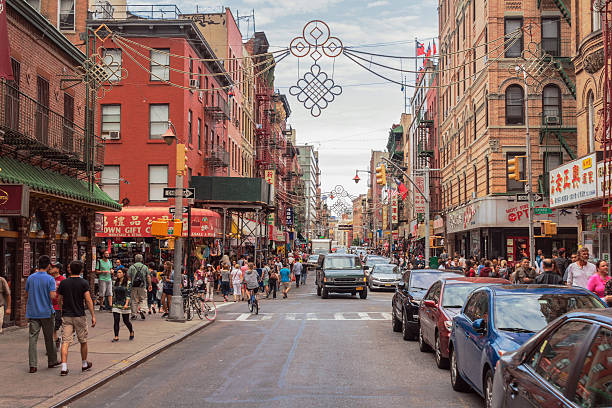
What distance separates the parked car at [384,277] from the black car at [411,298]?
65.7 ft

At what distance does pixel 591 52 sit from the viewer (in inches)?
942

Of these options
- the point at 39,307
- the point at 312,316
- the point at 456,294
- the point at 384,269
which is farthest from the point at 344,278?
the point at 39,307

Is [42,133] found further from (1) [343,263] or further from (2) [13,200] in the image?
(1) [343,263]

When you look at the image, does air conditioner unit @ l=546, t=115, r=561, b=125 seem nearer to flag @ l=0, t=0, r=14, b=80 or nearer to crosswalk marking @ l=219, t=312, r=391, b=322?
crosswalk marking @ l=219, t=312, r=391, b=322

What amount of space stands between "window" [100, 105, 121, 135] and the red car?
27.8 meters

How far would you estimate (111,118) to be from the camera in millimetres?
38219

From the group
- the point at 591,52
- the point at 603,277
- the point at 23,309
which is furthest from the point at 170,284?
the point at 591,52

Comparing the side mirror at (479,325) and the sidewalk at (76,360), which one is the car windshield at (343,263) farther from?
the side mirror at (479,325)

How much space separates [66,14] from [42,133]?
1958 cm

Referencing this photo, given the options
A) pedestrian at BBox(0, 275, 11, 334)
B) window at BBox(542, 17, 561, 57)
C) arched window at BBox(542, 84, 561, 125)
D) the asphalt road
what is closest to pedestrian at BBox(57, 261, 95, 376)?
the asphalt road

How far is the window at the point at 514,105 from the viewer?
122ft

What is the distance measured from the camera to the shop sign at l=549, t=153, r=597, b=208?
22156 mm

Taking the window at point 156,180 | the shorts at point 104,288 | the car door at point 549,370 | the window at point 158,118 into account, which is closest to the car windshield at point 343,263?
the window at point 156,180

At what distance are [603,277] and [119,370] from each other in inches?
391
